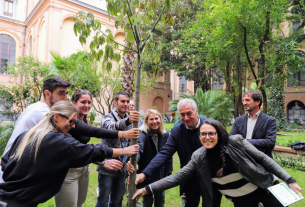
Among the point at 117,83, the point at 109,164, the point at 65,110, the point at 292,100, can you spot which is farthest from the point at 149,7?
the point at 292,100

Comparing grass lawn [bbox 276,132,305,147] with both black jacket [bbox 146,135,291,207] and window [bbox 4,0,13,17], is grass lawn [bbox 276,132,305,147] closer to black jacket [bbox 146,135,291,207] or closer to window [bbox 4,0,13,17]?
black jacket [bbox 146,135,291,207]

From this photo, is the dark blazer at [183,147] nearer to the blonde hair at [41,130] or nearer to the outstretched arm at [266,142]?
the outstretched arm at [266,142]

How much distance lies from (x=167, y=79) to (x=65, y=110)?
28.0m

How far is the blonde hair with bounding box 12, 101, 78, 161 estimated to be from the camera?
1.69m

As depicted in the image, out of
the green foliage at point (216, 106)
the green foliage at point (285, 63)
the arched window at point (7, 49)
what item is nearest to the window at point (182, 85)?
the green foliage at point (216, 106)

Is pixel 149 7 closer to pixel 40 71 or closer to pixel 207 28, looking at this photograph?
pixel 207 28

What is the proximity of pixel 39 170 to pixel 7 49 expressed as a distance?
28.0 meters

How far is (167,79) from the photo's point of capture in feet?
96.9

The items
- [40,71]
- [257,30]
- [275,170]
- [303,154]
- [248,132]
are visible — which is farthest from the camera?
[40,71]

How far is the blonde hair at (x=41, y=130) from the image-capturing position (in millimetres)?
1694

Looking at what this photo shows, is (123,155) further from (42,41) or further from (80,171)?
(42,41)

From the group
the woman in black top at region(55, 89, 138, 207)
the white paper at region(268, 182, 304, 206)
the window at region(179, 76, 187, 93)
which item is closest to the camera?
the white paper at region(268, 182, 304, 206)

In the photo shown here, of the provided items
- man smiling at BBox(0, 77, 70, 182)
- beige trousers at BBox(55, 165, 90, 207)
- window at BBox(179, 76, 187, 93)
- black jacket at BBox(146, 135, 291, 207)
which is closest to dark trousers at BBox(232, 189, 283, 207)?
black jacket at BBox(146, 135, 291, 207)

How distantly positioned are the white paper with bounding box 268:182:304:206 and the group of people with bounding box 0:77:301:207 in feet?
0.25
